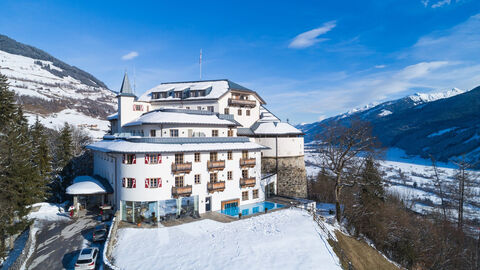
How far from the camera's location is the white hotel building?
31.4 meters

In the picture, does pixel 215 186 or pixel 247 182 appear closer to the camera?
pixel 215 186

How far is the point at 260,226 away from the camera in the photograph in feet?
99.1

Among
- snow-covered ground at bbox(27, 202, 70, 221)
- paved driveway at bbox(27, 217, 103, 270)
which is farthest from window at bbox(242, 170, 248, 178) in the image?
A: snow-covered ground at bbox(27, 202, 70, 221)

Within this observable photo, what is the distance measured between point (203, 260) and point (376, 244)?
3447cm

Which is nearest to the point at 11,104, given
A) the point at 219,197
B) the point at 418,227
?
the point at 219,197

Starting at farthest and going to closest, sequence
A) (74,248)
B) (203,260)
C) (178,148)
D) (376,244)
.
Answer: (376,244) → (178,148) → (74,248) → (203,260)

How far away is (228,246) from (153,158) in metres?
13.8

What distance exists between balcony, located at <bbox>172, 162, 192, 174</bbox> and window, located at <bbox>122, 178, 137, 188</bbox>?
4777mm

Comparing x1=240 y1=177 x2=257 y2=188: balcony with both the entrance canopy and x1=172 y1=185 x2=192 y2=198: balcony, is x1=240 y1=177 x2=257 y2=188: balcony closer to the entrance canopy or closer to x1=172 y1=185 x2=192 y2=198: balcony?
x1=172 y1=185 x2=192 y2=198: balcony

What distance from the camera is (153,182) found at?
103 ft

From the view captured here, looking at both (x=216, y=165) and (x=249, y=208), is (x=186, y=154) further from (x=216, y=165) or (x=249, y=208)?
(x=249, y=208)

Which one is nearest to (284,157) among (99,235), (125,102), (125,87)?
(125,102)

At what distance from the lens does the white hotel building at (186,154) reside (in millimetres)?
31359

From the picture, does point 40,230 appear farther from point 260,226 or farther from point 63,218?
point 260,226
